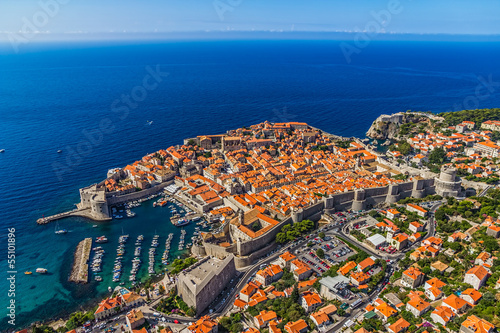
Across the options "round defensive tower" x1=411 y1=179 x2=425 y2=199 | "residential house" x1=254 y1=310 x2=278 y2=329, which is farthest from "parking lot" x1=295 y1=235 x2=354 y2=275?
"round defensive tower" x1=411 y1=179 x2=425 y2=199

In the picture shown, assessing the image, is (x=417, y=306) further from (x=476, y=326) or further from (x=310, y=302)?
(x=310, y=302)

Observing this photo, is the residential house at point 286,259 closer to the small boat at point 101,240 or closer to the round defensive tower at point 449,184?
the small boat at point 101,240

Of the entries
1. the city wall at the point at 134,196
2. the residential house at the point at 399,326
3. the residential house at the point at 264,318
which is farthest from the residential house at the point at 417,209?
the city wall at the point at 134,196

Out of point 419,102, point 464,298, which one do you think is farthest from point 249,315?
point 419,102

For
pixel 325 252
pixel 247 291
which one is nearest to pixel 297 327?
pixel 247 291

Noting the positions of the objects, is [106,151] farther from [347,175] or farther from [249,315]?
[249,315]
